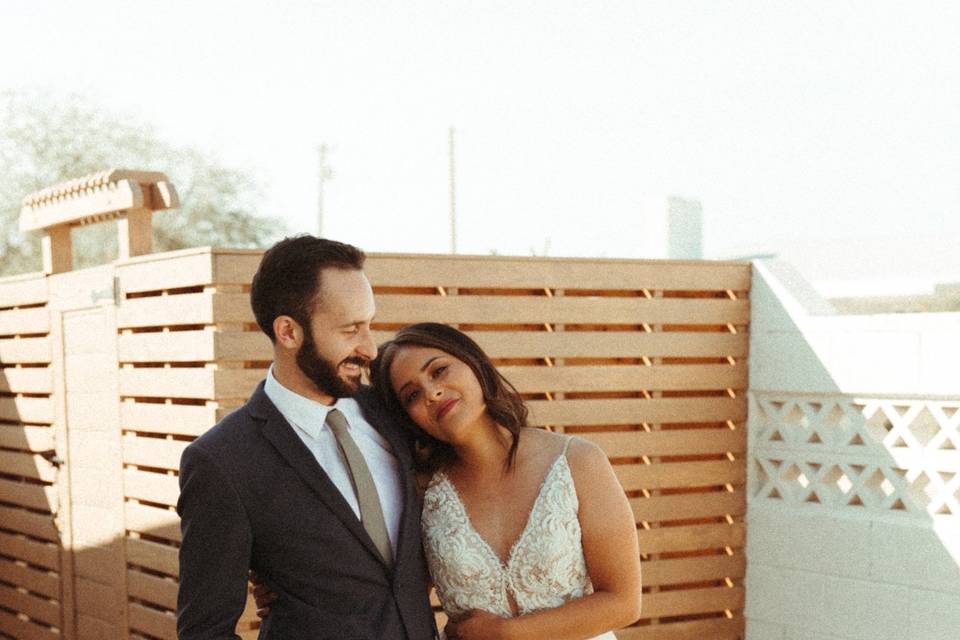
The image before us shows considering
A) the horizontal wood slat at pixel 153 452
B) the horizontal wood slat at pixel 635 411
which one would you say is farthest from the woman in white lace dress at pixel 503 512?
the horizontal wood slat at pixel 153 452

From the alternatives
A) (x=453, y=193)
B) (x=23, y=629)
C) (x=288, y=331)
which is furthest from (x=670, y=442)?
(x=453, y=193)

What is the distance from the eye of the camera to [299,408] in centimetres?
231

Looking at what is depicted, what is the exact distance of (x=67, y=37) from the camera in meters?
31.3

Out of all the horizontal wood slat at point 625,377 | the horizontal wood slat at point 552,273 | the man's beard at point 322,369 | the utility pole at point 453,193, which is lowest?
the horizontal wood slat at point 625,377

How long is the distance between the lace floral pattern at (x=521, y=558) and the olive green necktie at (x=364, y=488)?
0.79ft

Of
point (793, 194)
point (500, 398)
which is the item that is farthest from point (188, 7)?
point (500, 398)

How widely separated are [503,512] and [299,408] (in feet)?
1.84

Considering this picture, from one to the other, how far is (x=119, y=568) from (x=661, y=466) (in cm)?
251

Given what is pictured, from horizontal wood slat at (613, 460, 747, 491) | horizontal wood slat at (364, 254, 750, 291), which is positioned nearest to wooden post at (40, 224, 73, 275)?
horizontal wood slat at (364, 254, 750, 291)

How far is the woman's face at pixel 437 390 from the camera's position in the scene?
96.0 inches

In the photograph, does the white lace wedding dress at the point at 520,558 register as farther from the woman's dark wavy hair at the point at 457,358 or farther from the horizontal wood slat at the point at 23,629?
the horizontal wood slat at the point at 23,629

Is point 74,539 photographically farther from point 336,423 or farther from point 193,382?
point 336,423

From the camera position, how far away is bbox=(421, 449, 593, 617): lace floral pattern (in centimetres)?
247

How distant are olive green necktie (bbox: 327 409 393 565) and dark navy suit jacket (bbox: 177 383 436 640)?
41 millimetres
